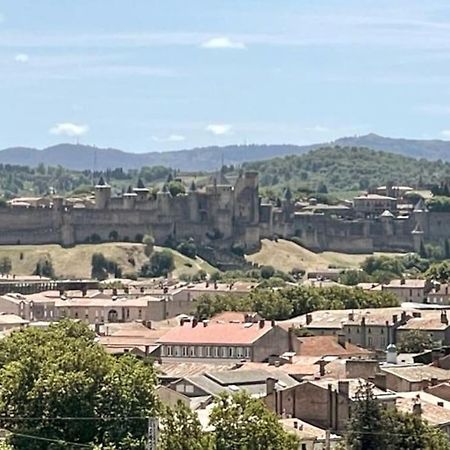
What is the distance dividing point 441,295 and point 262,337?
162ft

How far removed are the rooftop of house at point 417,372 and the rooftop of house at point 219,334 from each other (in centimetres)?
1519

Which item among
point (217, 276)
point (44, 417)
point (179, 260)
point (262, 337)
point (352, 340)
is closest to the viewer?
point (44, 417)

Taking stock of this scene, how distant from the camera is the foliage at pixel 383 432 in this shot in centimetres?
5591

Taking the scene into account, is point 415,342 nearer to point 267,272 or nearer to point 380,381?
point 380,381

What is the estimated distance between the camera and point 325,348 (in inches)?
3492

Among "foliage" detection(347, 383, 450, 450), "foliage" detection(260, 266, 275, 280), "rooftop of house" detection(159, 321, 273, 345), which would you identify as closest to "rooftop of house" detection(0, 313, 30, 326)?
"rooftop of house" detection(159, 321, 273, 345)

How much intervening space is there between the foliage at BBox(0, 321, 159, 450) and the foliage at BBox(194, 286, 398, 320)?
4920cm

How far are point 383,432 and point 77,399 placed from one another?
836cm

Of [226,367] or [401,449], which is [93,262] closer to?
[226,367]

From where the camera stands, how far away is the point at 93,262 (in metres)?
188

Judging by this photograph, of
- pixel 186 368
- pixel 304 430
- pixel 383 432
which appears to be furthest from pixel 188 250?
pixel 383 432

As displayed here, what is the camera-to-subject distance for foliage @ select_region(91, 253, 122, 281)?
18512 centimetres

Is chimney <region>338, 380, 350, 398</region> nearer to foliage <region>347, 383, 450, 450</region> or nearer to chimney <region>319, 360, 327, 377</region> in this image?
foliage <region>347, 383, 450, 450</region>

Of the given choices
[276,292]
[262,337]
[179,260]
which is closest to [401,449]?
[262,337]
